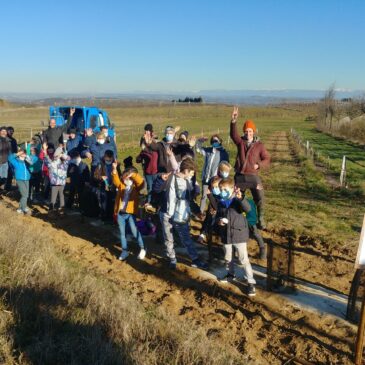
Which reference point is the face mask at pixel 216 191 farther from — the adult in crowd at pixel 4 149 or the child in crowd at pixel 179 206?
the adult in crowd at pixel 4 149

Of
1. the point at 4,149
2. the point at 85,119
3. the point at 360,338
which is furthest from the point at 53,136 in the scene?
the point at 360,338

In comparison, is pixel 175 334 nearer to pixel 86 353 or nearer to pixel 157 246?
pixel 86 353

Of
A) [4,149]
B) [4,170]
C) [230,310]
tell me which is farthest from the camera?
[4,170]

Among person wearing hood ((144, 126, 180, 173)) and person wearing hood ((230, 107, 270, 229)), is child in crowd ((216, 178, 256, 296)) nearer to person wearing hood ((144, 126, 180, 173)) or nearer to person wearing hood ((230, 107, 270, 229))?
person wearing hood ((230, 107, 270, 229))

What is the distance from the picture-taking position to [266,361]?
446 centimetres

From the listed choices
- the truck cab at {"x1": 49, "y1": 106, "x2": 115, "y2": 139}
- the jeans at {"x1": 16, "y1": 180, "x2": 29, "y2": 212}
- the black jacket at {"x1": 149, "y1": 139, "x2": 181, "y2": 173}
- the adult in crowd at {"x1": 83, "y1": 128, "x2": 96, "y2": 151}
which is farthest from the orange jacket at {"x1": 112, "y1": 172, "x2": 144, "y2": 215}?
the truck cab at {"x1": 49, "y1": 106, "x2": 115, "y2": 139}

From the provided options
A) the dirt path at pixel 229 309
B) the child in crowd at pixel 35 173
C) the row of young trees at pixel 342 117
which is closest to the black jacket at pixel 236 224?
the dirt path at pixel 229 309

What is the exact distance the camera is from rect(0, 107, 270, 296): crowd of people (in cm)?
601

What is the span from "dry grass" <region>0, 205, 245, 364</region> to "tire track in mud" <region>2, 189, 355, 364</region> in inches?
18.9

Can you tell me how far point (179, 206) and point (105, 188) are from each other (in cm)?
270

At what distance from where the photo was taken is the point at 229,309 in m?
5.53

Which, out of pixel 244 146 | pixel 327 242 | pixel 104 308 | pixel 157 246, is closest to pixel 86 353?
pixel 104 308

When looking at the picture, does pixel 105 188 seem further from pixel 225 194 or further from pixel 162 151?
pixel 225 194

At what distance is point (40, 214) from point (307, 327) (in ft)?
21.8
